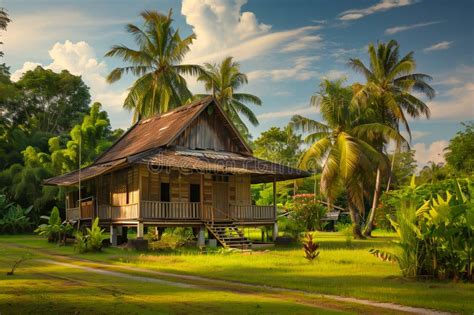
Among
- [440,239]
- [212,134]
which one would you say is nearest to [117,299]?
[440,239]

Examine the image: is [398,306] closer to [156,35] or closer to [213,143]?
[213,143]

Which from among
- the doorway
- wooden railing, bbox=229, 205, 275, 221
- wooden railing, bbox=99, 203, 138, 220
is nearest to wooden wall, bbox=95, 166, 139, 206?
→ wooden railing, bbox=99, 203, 138, 220

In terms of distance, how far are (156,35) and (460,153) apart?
21.5 m

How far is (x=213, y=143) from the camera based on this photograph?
92.3ft

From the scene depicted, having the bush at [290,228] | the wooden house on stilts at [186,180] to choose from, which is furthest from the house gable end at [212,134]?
the bush at [290,228]

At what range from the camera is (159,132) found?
1123 inches

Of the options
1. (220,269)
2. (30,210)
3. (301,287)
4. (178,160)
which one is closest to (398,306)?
(301,287)

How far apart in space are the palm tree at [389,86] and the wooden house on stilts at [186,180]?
897 cm

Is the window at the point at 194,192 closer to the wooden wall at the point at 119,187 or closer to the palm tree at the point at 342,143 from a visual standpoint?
the wooden wall at the point at 119,187

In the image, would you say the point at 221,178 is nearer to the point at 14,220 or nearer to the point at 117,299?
the point at 117,299

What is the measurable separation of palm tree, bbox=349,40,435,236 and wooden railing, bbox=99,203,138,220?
15480 mm

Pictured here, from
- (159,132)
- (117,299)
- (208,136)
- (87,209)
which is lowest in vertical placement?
(117,299)

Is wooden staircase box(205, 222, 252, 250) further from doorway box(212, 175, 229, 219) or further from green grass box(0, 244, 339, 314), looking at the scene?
green grass box(0, 244, 339, 314)

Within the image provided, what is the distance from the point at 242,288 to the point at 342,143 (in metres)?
19.4
